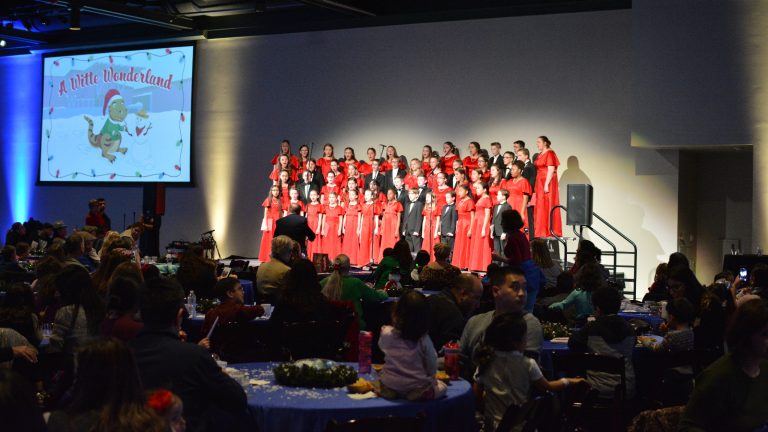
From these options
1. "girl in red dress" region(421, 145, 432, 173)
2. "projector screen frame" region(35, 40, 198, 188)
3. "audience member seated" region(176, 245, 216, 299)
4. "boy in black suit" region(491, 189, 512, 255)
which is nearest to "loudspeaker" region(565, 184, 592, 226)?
"boy in black suit" region(491, 189, 512, 255)

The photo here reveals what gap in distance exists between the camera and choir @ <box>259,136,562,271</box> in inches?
616

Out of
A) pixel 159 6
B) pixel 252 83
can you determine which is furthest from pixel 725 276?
pixel 159 6

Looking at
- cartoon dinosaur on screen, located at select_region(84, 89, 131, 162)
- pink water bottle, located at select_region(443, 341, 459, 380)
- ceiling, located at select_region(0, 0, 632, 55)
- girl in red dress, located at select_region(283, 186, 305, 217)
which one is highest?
ceiling, located at select_region(0, 0, 632, 55)

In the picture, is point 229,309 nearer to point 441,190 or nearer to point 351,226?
point 441,190

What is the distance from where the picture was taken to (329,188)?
59.1ft

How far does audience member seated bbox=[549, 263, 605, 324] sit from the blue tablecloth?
2.81 metres

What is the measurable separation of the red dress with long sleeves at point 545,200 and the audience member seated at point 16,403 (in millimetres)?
13428

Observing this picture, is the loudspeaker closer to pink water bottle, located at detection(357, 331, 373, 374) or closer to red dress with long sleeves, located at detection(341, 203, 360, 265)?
red dress with long sleeves, located at detection(341, 203, 360, 265)

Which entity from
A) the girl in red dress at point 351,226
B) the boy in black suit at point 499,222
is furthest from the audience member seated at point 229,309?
the girl in red dress at point 351,226

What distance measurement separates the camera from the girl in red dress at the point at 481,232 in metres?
15.5

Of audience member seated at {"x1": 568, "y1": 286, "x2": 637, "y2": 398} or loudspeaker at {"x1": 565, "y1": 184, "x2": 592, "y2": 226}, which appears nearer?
audience member seated at {"x1": 568, "y1": 286, "x2": 637, "y2": 398}

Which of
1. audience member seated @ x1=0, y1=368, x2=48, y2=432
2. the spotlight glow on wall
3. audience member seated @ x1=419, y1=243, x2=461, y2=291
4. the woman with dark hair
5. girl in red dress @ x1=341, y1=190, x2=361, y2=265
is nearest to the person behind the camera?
audience member seated @ x1=0, y1=368, x2=48, y2=432

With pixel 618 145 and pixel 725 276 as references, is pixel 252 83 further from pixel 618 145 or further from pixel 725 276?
pixel 725 276

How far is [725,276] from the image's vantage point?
9273 millimetres
